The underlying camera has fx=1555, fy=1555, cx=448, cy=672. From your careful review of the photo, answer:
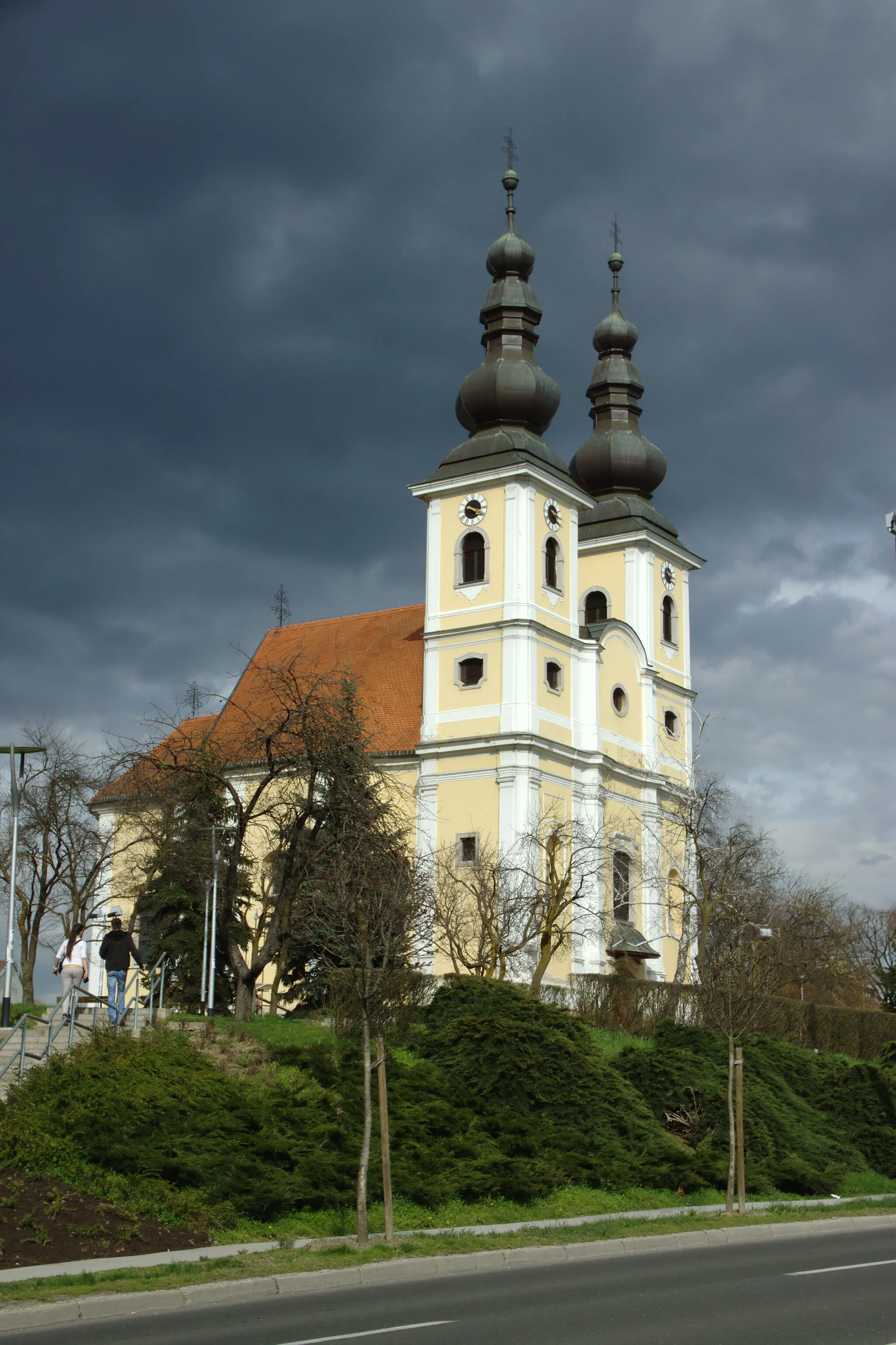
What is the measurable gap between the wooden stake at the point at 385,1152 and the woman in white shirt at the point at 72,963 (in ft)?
22.5

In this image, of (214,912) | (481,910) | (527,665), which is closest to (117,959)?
(214,912)

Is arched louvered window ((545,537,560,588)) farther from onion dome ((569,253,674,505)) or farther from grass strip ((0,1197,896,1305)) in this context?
grass strip ((0,1197,896,1305))

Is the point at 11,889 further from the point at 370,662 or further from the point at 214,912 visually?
the point at 370,662

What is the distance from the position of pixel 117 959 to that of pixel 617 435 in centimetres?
3436

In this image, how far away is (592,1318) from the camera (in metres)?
10.9

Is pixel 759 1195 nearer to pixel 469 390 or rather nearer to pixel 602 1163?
pixel 602 1163

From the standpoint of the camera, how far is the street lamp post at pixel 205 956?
99.8 ft

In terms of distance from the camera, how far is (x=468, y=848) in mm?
42219

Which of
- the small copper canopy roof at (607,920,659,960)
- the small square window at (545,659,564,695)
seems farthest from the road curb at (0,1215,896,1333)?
the small square window at (545,659,564,695)

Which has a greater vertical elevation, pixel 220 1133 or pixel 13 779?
pixel 13 779

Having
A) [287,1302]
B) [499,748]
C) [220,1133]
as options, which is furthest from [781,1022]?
[287,1302]

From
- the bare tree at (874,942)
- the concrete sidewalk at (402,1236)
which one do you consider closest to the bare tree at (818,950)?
the bare tree at (874,942)

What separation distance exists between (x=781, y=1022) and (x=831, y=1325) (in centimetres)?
2626

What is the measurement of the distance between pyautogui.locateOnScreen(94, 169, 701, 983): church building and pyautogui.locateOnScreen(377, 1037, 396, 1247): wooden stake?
24938mm
